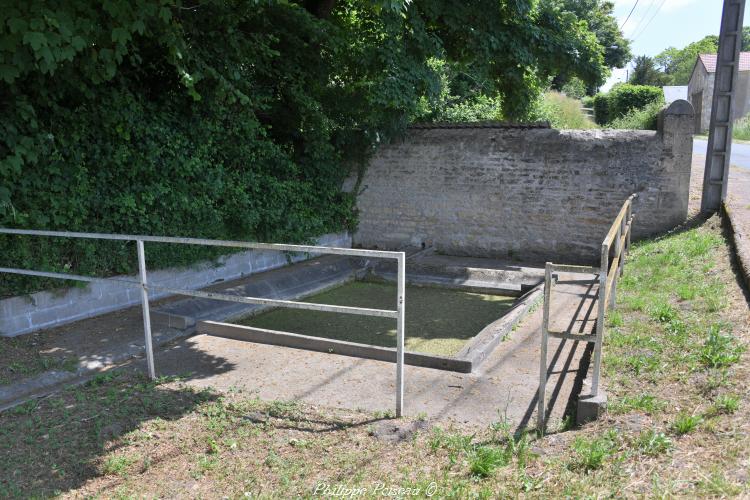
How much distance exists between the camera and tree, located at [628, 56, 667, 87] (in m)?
58.8

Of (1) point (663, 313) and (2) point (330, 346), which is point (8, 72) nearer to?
(2) point (330, 346)

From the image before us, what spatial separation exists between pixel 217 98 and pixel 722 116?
807 centimetres

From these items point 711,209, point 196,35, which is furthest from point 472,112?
point 196,35

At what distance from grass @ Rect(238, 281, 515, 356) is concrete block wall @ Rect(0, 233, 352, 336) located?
1.28 m

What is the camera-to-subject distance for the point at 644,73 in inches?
2336

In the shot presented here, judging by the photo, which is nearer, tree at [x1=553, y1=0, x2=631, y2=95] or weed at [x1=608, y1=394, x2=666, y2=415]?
weed at [x1=608, y1=394, x2=666, y2=415]

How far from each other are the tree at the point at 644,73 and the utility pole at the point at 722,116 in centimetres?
5489

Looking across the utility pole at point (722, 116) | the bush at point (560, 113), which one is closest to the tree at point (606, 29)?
the bush at point (560, 113)

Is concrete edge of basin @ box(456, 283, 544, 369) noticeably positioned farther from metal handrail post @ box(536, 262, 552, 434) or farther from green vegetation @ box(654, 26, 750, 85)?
green vegetation @ box(654, 26, 750, 85)

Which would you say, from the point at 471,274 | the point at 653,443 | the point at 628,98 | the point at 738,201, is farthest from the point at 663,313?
the point at 628,98

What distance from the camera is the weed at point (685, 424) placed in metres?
3.13

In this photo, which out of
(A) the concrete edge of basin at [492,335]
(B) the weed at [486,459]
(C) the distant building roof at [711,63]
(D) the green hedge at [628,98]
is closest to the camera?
(B) the weed at [486,459]

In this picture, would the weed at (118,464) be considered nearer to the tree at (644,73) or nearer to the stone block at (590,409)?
the stone block at (590,409)

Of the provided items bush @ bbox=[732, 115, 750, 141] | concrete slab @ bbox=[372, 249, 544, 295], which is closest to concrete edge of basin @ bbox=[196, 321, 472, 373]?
concrete slab @ bbox=[372, 249, 544, 295]
